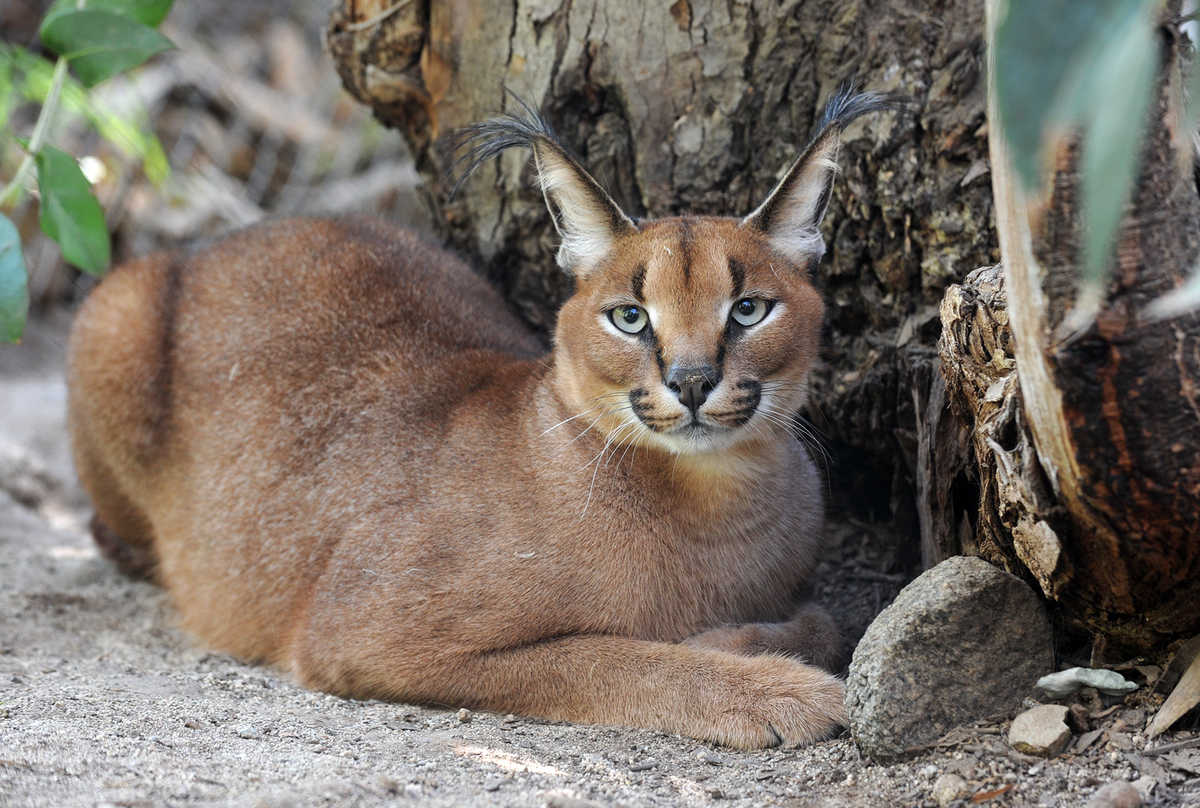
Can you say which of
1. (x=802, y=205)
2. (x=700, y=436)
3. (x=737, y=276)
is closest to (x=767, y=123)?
(x=802, y=205)

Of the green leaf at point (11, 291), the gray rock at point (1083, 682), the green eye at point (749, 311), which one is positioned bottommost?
the gray rock at point (1083, 682)

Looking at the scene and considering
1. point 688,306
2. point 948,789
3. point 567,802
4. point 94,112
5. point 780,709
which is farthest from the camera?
point 94,112

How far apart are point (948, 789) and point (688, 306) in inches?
61.8

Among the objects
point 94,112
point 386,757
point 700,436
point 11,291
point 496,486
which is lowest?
point 386,757

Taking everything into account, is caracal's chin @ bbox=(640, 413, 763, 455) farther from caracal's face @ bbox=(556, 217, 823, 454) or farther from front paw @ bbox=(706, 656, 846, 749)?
front paw @ bbox=(706, 656, 846, 749)

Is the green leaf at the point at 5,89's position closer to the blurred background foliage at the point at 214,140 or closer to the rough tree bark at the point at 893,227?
the blurred background foliage at the point at 214,140

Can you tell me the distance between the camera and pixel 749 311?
3717 millimetres

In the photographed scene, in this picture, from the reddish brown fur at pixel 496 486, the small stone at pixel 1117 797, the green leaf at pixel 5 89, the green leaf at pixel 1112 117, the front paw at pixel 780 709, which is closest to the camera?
the green leaf at pixel 1112 117

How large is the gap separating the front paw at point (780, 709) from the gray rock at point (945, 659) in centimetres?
22

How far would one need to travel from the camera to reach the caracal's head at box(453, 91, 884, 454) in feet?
11.6

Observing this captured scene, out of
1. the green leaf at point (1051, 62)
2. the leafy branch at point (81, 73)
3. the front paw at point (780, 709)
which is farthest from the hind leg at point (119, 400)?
the green leaf at point (1051, 62)

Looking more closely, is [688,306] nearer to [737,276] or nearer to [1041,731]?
[737,276]

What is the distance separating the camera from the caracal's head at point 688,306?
3.53 metres

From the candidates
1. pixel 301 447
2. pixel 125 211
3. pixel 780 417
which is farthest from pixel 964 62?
pixel 125 211
